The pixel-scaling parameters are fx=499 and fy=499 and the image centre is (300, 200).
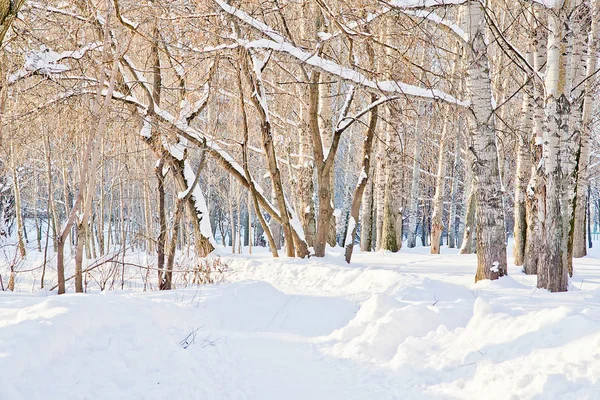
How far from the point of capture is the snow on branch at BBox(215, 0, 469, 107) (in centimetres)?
783

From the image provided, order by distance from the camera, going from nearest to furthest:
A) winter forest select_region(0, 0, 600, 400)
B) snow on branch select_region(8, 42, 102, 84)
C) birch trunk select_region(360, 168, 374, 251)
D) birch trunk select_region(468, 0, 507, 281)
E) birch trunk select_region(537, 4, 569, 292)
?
winter forest select_region(0, 0, 600, 400) < birch trunk select_region(537, 4, 569, 292) < snow on branch select_region(8, 42, 102, 84) < birch trunk select_region(468, 0, 507, 281) < birch trunk select_region(360, 168, 374, 251)

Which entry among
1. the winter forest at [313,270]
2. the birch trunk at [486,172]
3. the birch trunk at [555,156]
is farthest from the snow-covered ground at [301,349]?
the birch trunk at [486,172]

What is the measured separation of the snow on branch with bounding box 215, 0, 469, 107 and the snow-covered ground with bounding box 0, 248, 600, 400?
3.09 metres

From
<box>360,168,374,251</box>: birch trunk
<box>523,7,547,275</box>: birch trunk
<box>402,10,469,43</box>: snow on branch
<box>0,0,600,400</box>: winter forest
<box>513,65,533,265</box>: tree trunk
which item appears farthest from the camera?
<box>360,168,374,251</box>: birch trunk

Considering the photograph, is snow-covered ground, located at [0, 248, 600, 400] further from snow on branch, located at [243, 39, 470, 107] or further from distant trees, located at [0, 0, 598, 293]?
snow on branch, located at [243, 39, 470, 107]

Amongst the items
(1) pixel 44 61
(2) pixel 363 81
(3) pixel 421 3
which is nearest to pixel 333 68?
(2) pixel 363 81

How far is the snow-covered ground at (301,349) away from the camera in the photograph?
10.5 feet

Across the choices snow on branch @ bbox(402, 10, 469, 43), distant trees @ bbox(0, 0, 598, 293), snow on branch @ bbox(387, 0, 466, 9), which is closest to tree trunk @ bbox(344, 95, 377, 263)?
distant trees @ bbox(0, 0, 598, 293)

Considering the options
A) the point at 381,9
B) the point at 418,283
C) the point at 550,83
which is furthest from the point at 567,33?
the point at 418,283

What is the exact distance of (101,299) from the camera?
4.68 m

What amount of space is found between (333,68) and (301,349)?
464cm

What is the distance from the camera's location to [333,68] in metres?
8.02

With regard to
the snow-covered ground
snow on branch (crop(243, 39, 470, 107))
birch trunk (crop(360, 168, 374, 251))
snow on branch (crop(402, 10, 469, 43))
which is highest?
snow on branch (crop(402, 10, 469, 43))

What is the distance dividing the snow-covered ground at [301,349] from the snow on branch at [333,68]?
122 inches
